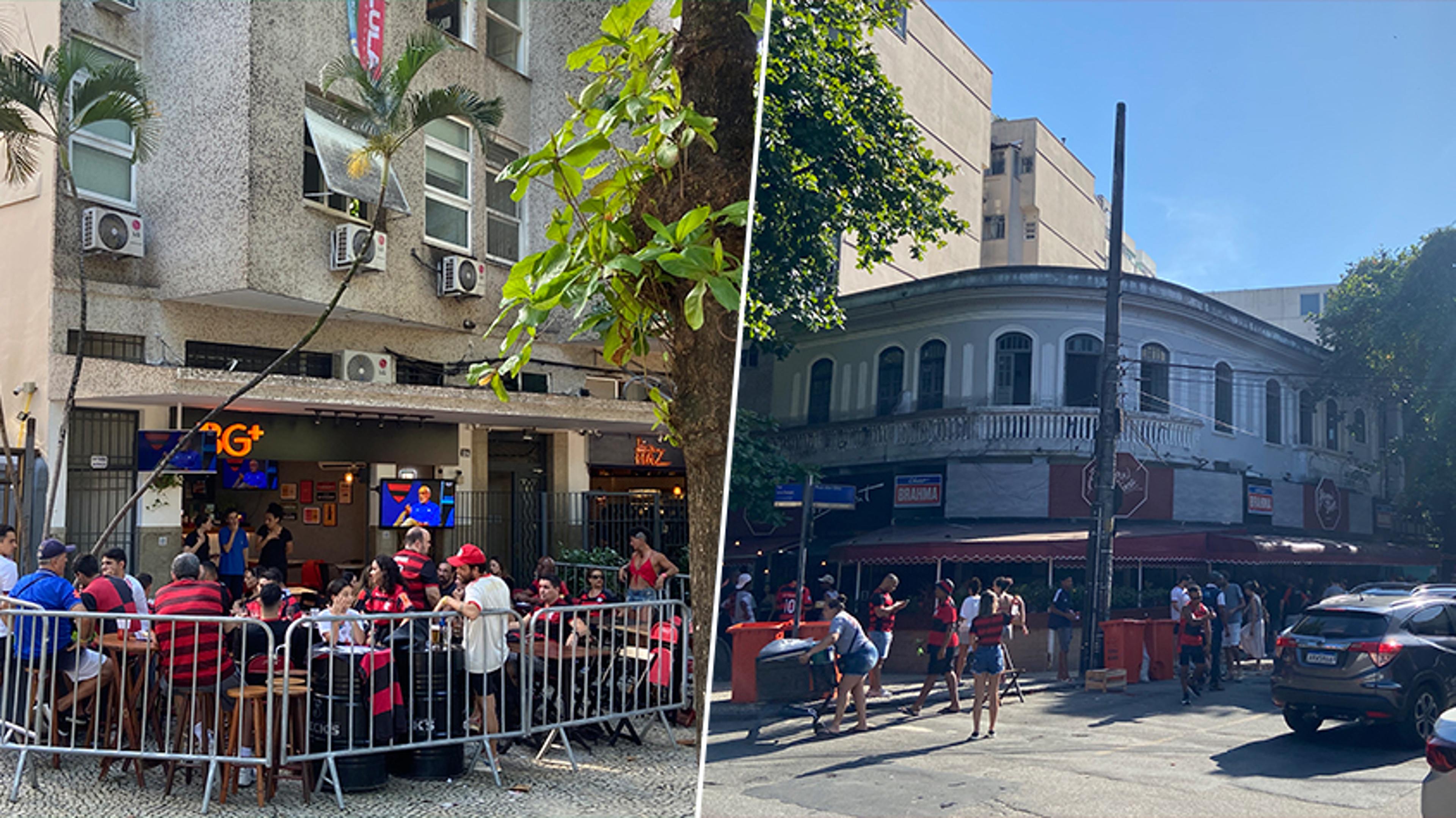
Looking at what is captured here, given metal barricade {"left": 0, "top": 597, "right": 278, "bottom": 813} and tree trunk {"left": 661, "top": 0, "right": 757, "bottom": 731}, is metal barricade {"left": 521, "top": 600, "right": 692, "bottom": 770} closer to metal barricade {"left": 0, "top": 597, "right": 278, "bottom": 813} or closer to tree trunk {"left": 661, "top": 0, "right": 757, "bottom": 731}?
metal barricade {"left": 0, "top": 597, "right": 278, "bottom": 813}

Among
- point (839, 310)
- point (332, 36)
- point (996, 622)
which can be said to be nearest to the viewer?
point (996, 622)

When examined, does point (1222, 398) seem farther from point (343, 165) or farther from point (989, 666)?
point (343, 165)

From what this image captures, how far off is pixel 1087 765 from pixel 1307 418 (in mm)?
684

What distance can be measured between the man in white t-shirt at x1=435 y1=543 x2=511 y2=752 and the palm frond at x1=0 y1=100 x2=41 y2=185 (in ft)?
21.2

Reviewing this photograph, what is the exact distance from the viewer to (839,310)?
1.90 meters

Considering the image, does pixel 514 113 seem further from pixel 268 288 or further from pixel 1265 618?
pixel 1265 618

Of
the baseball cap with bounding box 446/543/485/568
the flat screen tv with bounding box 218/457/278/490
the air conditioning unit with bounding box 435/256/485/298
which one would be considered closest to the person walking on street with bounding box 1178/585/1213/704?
the baseball cap with bounding box 446/543/485/568

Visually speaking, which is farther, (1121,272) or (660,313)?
(660,313)


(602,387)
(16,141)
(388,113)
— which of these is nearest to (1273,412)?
(388,113)

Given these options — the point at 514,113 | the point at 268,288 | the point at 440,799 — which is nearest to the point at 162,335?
the point at 268,288

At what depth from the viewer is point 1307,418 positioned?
5.97 ft

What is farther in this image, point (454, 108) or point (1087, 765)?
point (454, 108)

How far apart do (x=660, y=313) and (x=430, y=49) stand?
366 inches

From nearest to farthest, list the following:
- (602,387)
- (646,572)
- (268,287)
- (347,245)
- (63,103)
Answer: (646,572) < (63,103) < (268,287) < (347,245) < (602,387)
